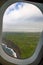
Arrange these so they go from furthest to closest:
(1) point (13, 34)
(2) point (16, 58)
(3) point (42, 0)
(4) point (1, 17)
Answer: (1) point (13, 34)
(2) point (16, 58)
(4) point (1, 17)
(3) point (42, 0)

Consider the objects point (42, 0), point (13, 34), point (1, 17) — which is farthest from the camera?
point (13, 34)

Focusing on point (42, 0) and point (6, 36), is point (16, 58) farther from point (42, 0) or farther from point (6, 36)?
point (42, 0)

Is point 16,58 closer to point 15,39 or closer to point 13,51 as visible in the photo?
point 13,51

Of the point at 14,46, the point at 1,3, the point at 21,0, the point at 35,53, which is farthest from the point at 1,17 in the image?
the point at 35,53

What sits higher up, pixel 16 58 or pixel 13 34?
pixel 13 34

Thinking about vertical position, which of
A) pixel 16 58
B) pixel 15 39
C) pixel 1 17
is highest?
pixel 1 17

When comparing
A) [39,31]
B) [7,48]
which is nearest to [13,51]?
[7,48]

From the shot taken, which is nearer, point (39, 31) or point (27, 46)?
point (39, 31)
